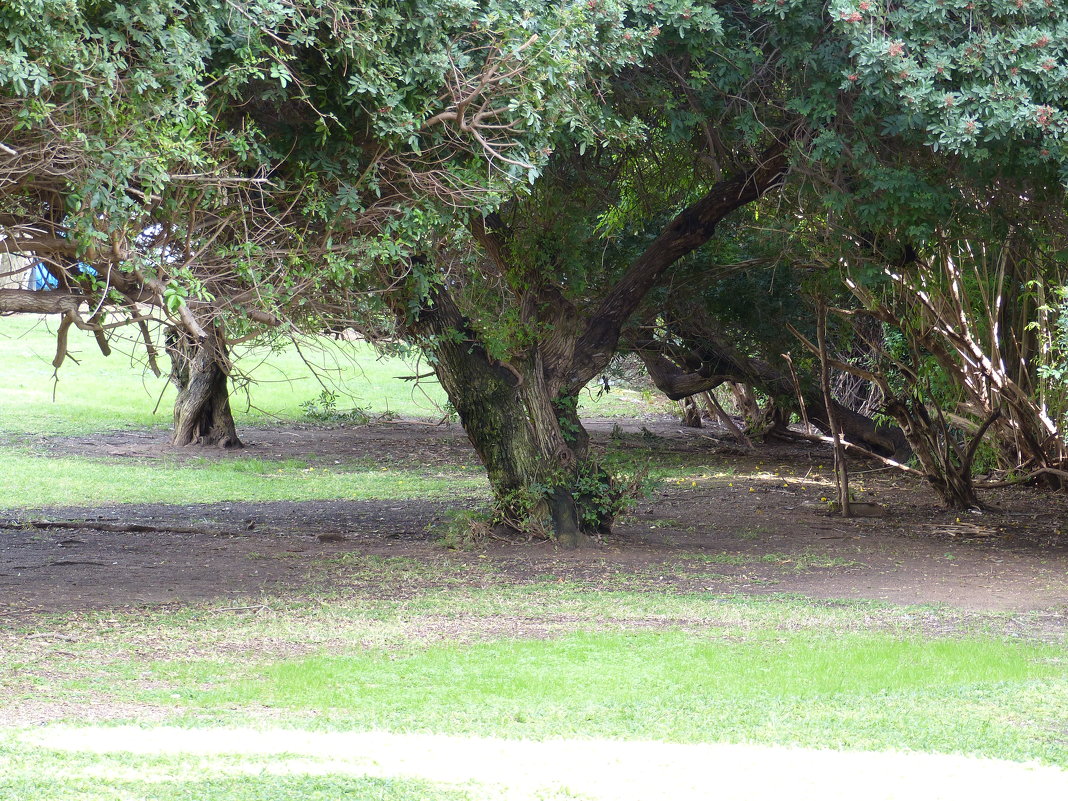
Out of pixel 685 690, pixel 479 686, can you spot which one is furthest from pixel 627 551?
pixel 479 686

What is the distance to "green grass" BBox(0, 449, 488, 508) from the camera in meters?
15.5

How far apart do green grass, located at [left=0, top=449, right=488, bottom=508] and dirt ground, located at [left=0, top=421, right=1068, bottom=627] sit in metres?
0.89

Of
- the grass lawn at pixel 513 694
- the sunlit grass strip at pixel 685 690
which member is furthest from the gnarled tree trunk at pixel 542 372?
the sunlit grass strip at pixel 685 690

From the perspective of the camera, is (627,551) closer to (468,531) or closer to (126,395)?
(468,531)

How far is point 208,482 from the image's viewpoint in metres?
17.1

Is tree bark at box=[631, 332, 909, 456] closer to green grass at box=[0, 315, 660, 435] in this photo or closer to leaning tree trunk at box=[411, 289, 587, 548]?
green grass at box=[0, 315, 660, 435]

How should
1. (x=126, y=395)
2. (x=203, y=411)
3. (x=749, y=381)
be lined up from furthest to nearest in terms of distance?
(x=126, y=395)
(x=203, y=411)
(x=749, y=381)

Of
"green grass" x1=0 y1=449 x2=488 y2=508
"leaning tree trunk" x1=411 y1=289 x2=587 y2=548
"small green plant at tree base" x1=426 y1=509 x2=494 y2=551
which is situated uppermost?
"leaning tree trunk" x1=411 y1=289 x2=587 y2=548

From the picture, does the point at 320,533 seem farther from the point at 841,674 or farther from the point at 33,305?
the point at 841,674

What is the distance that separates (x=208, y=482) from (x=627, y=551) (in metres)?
8.06

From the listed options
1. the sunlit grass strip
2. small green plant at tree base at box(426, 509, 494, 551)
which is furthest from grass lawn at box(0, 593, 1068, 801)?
small green plant at tree base at box(426, 509, 494, 551)

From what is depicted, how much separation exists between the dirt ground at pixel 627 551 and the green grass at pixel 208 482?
89 cm

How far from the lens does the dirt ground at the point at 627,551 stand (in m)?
9.48

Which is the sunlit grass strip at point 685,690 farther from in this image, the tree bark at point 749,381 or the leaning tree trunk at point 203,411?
the leaning tree trunk at point 203,411
